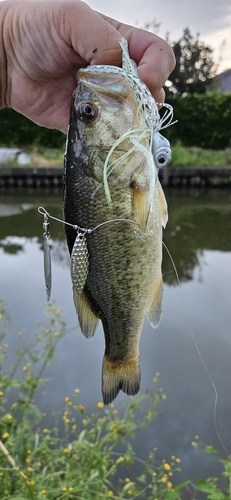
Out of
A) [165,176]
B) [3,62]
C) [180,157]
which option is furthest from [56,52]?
[180,157]

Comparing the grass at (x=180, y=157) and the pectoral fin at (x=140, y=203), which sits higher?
the pectoral fin at (x=140, y=203)

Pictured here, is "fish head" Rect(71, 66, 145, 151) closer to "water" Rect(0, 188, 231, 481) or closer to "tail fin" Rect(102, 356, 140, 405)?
"tail fin" Rect(102, 356, 140, 405)

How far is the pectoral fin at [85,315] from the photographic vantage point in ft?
4.07

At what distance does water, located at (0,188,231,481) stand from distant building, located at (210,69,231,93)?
13.0m

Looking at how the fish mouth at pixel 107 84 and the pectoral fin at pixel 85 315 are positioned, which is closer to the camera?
the fish mouth at pixel 107 84

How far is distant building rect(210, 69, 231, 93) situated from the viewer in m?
18.6

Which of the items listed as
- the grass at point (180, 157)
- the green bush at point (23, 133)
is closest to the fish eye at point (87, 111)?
the grass at point (180, 157)

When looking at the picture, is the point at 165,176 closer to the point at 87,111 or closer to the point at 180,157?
the point at 180,157

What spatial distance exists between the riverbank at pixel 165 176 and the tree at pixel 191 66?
282 inches

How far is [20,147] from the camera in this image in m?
14.8

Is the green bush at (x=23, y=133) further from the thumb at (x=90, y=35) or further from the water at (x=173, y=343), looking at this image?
the thumb at (x=90, y=35)

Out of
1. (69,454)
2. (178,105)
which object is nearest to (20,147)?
(178,105)

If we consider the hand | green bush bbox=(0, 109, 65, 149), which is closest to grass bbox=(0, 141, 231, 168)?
green bush bbox=(0, 109, 65, 149)

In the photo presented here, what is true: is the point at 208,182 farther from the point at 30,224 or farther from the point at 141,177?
the point at 141,177
